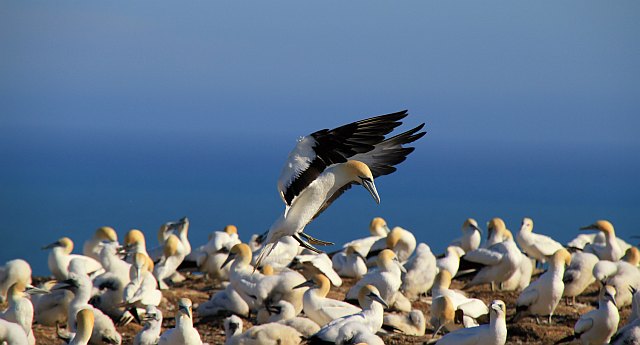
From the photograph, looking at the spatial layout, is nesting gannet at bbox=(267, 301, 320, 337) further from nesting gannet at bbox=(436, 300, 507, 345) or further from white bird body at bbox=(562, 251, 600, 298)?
white bird body at bbox=(562, 251, 600, 298)

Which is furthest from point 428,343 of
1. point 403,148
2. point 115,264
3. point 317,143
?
point 115,264

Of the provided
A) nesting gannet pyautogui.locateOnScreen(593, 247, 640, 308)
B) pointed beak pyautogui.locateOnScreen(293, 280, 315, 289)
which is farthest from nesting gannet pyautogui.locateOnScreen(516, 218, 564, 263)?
pointed beak pyautogui.locateOnScreen(293, 280, 315, 289)

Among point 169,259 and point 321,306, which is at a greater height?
point 321,306

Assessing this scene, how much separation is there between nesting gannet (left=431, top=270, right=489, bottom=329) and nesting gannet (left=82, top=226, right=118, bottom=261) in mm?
4793

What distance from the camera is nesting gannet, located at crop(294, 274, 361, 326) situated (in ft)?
30.7

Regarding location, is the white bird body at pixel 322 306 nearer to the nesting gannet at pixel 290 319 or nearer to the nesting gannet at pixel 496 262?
the nesting gannet at pixel 290 319

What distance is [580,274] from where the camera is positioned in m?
11.2

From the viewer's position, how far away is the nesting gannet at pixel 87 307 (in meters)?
8.87

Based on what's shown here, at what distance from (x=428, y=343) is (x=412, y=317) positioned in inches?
43.4

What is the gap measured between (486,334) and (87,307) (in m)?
3.58

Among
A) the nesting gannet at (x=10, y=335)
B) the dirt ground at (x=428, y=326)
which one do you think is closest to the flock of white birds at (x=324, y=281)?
the nesting gannet at (x=10, y=335)

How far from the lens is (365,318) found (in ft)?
28.1

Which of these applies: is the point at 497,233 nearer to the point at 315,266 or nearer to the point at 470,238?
the point at 470,238

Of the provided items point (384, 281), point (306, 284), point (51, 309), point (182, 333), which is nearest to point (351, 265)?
point (384, 281)
